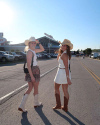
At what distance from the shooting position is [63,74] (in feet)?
12.4

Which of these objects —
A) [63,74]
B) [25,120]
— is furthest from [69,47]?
[25,120]

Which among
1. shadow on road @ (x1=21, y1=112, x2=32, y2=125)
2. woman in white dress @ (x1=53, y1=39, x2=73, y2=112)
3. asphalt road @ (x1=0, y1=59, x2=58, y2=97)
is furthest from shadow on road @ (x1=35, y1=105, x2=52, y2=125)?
asphalt road @ (x1=0, y1=59, x2=58, y2=97)

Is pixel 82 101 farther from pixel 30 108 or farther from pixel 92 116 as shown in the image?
pixel 30 108

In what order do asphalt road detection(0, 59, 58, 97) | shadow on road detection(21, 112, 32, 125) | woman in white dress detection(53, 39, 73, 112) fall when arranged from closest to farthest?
shadow on road detection(21, 112, 32, 125)
woman in white dress detection(53, 39, 73, 112)
asphalt road detection(0, 59, 58, 97)

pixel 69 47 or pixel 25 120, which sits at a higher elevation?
pixel 69 47

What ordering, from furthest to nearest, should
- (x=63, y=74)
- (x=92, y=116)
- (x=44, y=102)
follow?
(x=44, y=102), (x=63, y=74), (x=92, y=116)

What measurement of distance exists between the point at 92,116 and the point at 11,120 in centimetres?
197

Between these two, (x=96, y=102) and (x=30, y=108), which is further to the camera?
(x=96, y=102)

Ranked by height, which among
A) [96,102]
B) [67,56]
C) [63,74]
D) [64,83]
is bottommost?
[96,102]

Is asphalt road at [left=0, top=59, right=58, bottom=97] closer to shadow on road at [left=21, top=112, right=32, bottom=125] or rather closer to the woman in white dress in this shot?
shadow on road at [left=21, top=112, right=32, bottom=125]

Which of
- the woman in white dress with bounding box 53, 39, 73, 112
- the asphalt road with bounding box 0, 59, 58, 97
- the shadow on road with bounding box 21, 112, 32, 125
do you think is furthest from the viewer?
the asphalt road with bounding box 0, 59, 58, 97

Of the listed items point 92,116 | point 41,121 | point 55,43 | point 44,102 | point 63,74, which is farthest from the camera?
point 55,43

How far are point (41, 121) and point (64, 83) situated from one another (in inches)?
44.2

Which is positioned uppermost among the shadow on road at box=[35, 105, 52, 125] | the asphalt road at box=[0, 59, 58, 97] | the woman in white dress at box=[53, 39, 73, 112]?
the woman in white dress at box=[53, 39, 73, 112]
